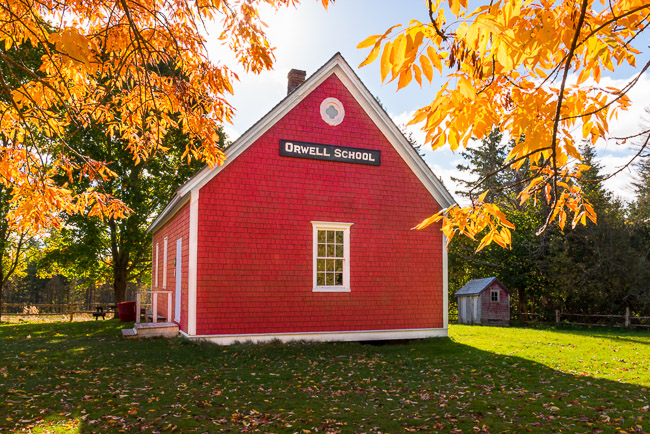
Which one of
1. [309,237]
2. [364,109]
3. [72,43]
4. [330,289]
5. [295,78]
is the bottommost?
[330,289]

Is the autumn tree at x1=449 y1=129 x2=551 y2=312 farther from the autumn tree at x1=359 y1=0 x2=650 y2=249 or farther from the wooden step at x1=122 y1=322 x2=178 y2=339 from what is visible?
the autumn tree at x1=359 y1=0 x2=650 y2=249

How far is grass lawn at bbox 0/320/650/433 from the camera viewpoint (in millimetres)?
5781

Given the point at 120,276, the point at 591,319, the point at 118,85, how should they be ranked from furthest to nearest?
the point at 120,276 < the point at 591,319 < the point at 118,85

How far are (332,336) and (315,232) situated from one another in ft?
8.85

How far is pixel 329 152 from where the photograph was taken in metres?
13.0

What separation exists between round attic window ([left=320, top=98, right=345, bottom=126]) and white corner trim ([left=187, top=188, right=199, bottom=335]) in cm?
396

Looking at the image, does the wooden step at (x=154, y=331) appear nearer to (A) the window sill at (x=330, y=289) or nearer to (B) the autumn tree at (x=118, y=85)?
(A) the window sill at (x=330, y=289)

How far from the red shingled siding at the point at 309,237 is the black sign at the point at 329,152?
0.15 metres

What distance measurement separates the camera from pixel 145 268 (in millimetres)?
26312

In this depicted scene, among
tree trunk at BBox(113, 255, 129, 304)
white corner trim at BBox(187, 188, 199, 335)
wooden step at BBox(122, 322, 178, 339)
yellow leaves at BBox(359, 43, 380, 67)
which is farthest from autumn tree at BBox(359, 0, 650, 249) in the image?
tree trunk at BBox(113, 255, 129, 304)

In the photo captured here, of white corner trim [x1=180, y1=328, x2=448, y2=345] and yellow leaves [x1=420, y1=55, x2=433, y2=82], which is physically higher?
yellow leaves [x1=420, y1=55, x2=433, y2=82]

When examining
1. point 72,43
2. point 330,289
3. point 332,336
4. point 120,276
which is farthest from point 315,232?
point 120,276

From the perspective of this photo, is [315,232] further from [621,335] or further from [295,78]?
[621,335]

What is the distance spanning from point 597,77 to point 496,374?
7.29 metres
